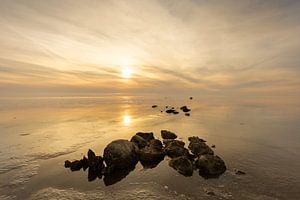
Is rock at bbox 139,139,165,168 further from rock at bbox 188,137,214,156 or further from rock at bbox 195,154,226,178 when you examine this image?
rock at bbox 195,154,226,178

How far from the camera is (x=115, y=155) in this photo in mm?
26875

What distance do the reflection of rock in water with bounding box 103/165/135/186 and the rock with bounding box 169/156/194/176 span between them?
522 cm

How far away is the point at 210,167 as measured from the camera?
81.1ft

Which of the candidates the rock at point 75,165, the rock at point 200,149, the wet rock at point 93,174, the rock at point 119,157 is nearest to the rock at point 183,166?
the rock at point 200,149

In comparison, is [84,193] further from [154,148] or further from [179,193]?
[154,148]

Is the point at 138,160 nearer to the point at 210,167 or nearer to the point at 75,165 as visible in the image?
the point at 75,165

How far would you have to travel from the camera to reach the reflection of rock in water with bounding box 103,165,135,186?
907 inches

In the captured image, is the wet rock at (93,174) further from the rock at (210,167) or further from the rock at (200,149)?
the rock at (200,149)

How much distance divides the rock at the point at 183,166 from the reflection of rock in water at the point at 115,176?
5216 millimetres

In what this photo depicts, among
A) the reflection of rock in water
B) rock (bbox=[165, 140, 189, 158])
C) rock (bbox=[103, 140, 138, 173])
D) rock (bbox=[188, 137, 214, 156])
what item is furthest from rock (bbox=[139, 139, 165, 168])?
rock (bbox=[188, 137, 214, 156])

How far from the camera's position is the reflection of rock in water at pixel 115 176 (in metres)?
23.0

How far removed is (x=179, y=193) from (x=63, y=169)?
1450 cm

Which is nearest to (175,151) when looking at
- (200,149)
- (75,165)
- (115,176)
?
(200,149)

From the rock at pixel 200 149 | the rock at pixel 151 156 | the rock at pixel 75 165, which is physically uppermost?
the rock at pixel 200 149
